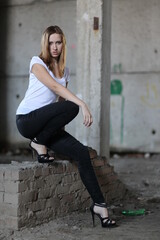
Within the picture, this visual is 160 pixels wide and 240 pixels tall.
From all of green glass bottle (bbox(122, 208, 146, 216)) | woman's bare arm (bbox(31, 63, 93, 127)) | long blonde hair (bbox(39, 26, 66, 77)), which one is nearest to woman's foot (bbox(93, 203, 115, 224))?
green glass bottle (bbox(122, 208, 146, 216))

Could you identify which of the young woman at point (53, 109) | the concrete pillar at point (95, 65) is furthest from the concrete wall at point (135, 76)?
the young woman at point (53, 109)

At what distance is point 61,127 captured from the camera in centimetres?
405

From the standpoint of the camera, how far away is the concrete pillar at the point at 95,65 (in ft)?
19.7

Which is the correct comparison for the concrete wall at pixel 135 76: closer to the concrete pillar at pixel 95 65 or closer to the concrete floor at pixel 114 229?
the concrete pillar at pixel 95 65

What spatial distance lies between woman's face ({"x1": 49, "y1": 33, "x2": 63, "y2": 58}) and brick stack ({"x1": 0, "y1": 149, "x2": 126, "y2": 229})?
1019 millimetres

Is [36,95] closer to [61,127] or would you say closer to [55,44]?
[61,127]

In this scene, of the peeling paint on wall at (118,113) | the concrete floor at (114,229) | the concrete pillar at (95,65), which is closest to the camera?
the concrete floor at (114,229)

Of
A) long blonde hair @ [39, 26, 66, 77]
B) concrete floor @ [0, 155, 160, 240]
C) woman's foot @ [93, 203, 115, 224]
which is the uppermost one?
long blonde hair @ [39, 26, 66, 77]

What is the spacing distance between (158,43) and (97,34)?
4.00 m

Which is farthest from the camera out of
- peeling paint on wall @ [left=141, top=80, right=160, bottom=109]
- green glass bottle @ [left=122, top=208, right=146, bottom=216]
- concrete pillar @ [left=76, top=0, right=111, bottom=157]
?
peeling paint on wall @ [left=141, top=80, right=160, bottom=109]

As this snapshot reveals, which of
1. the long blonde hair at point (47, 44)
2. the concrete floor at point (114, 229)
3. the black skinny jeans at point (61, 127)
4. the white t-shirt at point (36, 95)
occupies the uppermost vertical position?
the long blonde hair at point (47, 44)

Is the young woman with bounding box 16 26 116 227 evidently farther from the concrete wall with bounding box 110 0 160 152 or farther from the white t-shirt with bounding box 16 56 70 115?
the concrete wall with bounding box 110 0 160 152

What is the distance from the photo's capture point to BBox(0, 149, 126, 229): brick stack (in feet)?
12.8

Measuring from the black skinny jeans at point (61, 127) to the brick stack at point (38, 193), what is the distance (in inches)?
12.9
